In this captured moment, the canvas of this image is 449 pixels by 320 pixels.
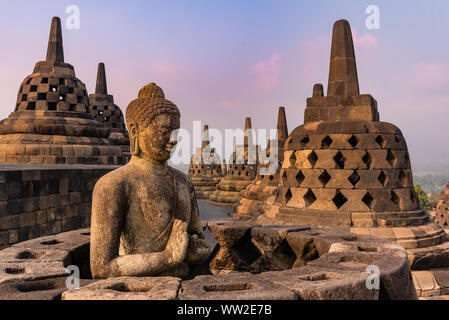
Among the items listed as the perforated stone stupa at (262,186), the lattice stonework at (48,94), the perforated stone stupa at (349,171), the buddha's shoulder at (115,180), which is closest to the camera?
the buddha's shoulder at (115,180)

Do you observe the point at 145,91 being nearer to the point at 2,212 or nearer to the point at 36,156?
the point at 2,212

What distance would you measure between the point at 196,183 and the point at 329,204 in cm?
1628

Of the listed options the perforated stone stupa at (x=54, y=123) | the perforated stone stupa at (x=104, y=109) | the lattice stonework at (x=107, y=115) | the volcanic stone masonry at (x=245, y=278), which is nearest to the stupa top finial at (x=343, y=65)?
the volcanic stone masonry at (x=245, y=278)

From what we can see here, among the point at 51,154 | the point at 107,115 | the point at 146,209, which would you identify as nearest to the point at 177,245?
the point at 146,209

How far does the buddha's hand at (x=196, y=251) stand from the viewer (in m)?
2.75

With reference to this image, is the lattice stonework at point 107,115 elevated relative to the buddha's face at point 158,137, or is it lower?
elevated

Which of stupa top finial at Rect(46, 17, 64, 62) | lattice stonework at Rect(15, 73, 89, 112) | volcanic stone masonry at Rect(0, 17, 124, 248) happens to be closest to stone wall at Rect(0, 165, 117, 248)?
volcanic stone masonry at Rect(0, 17, 124, 248)

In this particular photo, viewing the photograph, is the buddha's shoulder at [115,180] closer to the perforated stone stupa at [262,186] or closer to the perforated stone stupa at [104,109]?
the perforated stone stupa at [262,186]

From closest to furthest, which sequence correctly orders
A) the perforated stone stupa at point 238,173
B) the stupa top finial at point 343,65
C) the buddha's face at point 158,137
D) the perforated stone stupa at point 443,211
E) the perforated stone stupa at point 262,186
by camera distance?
the buddha's face at point 158,137
the stupa top finial at point 343,65
the perforated stone stupa at point 443,211
the perforated stone stupa at point 262,186
the perforated stone stupa at point 238,173

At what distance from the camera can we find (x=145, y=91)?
9.32ft

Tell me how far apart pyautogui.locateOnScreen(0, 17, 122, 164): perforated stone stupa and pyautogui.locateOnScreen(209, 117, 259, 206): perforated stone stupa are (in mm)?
7041

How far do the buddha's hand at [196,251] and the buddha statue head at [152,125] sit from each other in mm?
633

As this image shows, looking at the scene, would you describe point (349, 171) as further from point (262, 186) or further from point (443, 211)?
point (443, 211)
